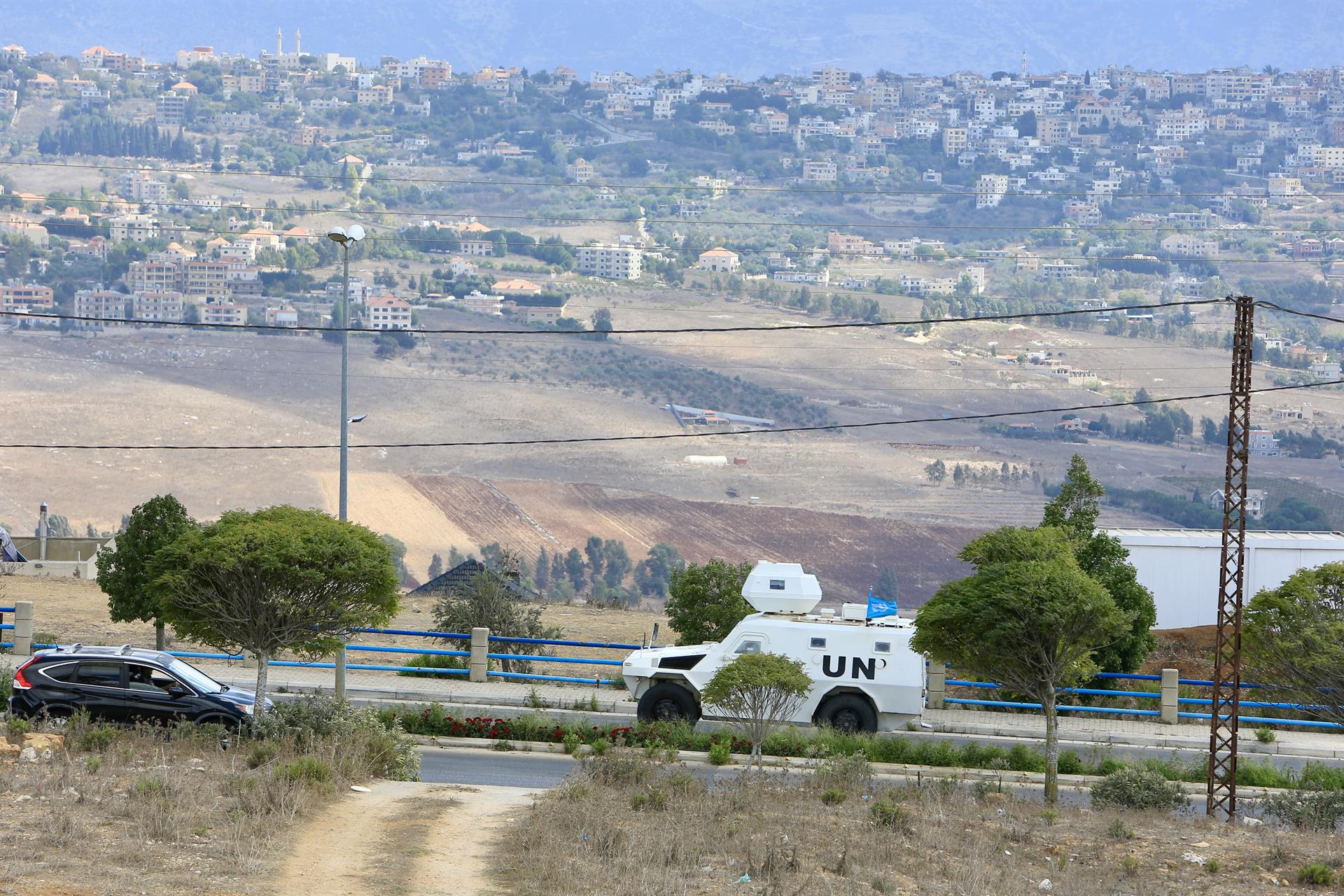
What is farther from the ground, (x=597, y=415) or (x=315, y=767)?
(x=597, y=415)

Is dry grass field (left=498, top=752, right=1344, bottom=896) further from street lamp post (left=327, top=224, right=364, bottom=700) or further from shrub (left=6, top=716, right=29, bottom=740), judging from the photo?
street lamp post (left=327, top=224, right=364, bottom=700)

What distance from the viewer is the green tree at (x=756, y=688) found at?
20828mm

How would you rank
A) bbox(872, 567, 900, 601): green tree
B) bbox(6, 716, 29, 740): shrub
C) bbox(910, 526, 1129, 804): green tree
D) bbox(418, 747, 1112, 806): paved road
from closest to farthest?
bbox(6, 716, 29, 740): shrub → bbox(910, 526, 1129, 804): green tree → bbox(418, 747, 1112, 806): paved road → bbox(872, 567, 900, 601): green tree

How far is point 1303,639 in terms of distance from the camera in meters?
18.9

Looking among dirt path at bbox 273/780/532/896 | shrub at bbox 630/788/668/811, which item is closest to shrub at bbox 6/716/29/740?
dirt path at bbox 273/780/532/896

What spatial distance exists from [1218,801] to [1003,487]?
152579 millimetres

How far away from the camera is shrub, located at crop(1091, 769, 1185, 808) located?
19234mm

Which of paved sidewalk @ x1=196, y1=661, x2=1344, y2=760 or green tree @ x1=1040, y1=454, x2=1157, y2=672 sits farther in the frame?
green tree @ x1=1040, y1=454, x2=1157, y2=672

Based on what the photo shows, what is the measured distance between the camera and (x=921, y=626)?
66.2 ft

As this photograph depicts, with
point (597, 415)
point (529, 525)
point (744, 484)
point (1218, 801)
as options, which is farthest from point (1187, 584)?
point (597, 415)

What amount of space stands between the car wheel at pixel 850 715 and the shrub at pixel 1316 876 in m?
9.72

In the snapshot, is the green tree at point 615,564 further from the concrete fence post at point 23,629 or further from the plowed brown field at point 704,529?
the concrete fence post at point 23,629

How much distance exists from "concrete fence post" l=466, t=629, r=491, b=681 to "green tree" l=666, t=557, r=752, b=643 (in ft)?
13.5

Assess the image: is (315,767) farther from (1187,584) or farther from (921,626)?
(1187,584)
